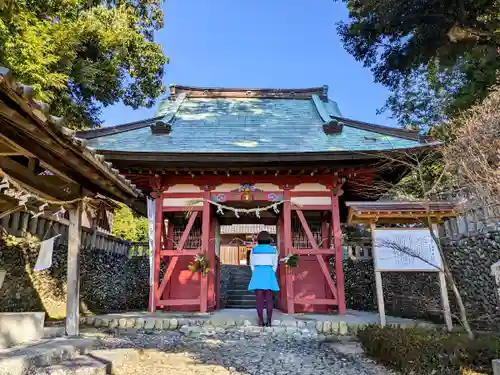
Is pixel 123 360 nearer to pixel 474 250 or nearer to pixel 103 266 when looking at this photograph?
pixel 103 266

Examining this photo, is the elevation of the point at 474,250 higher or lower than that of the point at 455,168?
lower

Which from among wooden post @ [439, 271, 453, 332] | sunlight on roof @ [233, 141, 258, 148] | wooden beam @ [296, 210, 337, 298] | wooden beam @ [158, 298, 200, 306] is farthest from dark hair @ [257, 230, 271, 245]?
wooden post @ [439, 271, 453, 332]

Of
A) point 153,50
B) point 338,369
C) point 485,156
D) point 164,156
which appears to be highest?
point 153,50

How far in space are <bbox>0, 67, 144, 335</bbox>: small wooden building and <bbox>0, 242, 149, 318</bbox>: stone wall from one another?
1213 millimetres

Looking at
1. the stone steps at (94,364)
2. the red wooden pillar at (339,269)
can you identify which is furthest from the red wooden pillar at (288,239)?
the stone steps at (94,364)

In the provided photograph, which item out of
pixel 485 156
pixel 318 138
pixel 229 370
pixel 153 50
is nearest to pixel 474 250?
pixel 485 156

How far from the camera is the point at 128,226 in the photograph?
19172 mm

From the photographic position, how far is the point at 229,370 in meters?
3.99

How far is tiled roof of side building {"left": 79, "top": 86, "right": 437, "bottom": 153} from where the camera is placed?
8070mm

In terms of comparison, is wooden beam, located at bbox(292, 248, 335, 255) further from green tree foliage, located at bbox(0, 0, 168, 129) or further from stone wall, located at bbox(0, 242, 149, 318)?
green tree foliage, located at bbox(0, 0, 168, 129)

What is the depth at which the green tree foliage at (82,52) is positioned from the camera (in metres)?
8.95

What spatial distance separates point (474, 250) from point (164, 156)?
6.19 meters

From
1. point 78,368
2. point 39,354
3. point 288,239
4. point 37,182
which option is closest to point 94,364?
point 78,368

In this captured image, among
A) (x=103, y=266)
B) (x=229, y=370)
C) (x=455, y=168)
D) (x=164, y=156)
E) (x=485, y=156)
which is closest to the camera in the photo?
(x=229, y=370)
